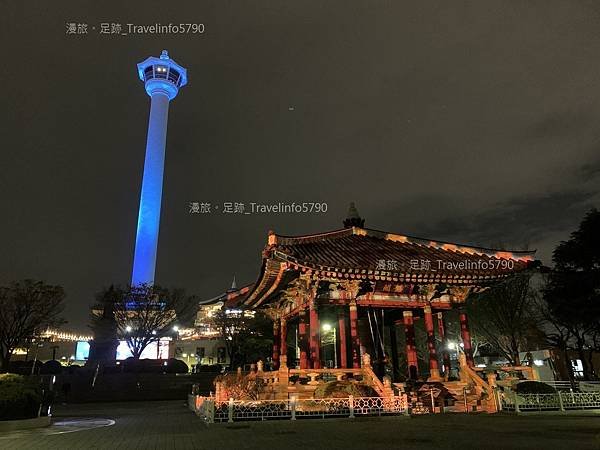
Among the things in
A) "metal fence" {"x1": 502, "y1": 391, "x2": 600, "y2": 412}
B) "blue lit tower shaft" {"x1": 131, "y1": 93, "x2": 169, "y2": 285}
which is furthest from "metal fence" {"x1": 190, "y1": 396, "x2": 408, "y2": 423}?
"blue lit tower shaft" {"x1": 131, "y1": 93, "x2": 169, "y2": 285}

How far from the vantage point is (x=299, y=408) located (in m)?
17.2

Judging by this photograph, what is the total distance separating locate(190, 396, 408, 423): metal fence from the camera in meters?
15.8

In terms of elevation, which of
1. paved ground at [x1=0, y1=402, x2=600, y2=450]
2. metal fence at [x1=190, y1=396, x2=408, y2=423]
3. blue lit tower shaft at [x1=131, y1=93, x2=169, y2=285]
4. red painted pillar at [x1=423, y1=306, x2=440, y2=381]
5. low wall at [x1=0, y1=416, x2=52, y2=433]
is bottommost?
paved ground at [x1=0, y1=402, x2=600, y2=450]

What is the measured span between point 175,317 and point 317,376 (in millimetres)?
36333

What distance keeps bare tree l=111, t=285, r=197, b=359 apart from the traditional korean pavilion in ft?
84.4

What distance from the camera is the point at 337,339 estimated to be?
27188 mm

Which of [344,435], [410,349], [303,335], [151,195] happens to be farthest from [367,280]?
[151,195]

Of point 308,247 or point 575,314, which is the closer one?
point 308,247

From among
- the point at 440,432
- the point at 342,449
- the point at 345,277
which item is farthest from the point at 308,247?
the point at 342,449

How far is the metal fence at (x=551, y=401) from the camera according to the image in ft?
57.4

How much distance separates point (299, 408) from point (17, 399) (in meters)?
10.6

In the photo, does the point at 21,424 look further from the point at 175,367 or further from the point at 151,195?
the point at 151,195

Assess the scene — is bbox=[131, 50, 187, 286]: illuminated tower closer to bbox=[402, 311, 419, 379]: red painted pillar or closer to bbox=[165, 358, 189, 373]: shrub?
bbox=[165, 358, 189, 373]: shrub

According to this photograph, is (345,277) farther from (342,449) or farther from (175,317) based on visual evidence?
(175,317)
